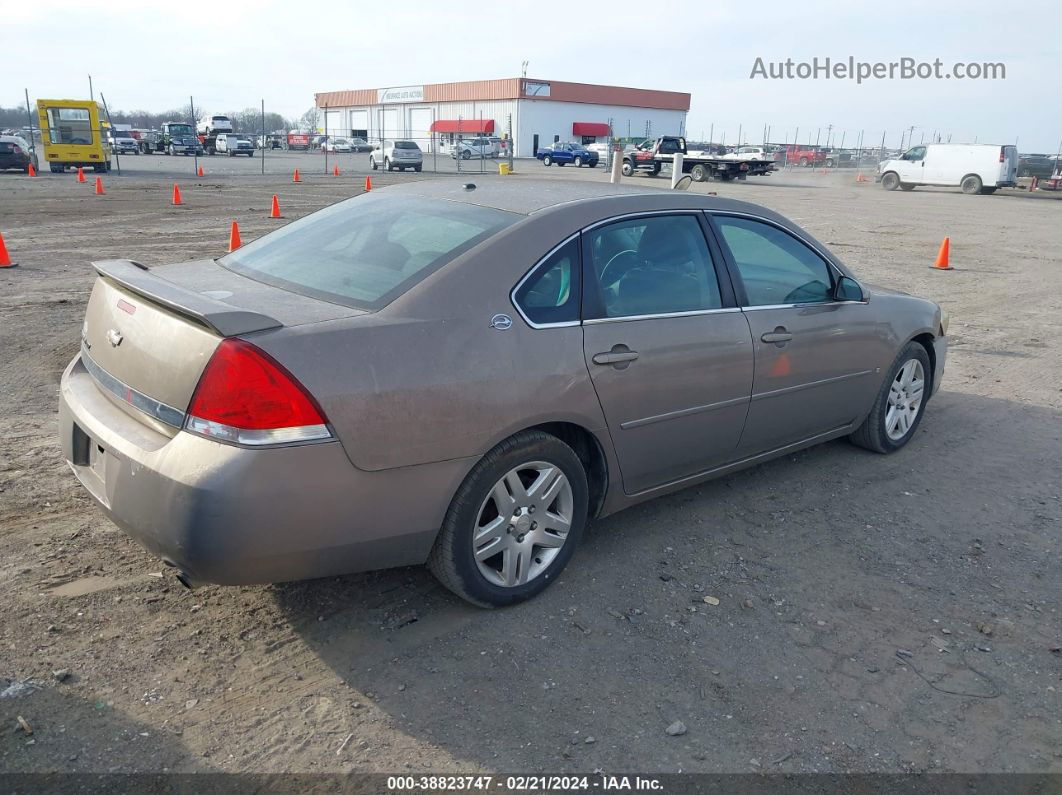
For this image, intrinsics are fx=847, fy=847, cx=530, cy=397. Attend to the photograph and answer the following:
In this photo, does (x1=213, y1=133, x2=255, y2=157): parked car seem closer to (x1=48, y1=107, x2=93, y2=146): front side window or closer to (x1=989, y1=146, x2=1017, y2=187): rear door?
(x1=48, y1=107, x2=93, y2=146): front side window

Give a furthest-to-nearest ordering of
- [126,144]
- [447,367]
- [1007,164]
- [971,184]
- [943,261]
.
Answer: [126,144], [971,184], [1007,164], [943,261], [447,367]

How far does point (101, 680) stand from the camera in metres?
2.87

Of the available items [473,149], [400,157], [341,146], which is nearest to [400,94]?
[341,146]

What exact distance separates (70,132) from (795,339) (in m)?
36.0

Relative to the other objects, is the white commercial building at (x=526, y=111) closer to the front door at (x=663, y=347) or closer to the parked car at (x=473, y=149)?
the parked car at (x=473, y=149)

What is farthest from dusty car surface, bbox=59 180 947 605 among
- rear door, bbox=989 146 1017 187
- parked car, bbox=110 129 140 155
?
parked car, bbox=110 129 140 155

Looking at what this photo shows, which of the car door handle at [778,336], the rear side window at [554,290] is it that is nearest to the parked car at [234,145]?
the car door handle at [778,336]

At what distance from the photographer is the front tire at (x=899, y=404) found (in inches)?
203

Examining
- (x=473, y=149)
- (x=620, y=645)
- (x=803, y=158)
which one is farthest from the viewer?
(x=803, y=158)

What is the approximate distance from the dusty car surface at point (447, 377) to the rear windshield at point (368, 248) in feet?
0.04

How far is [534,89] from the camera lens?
74.6 m

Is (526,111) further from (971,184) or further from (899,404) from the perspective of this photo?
(899,404)

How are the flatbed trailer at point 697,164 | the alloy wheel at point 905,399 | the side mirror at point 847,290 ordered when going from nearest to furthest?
the side mirror at point 847,290, the alloy wheel at point 905,399, the flatbed trailer at point 697,164

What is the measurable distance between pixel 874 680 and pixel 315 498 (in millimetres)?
2100
